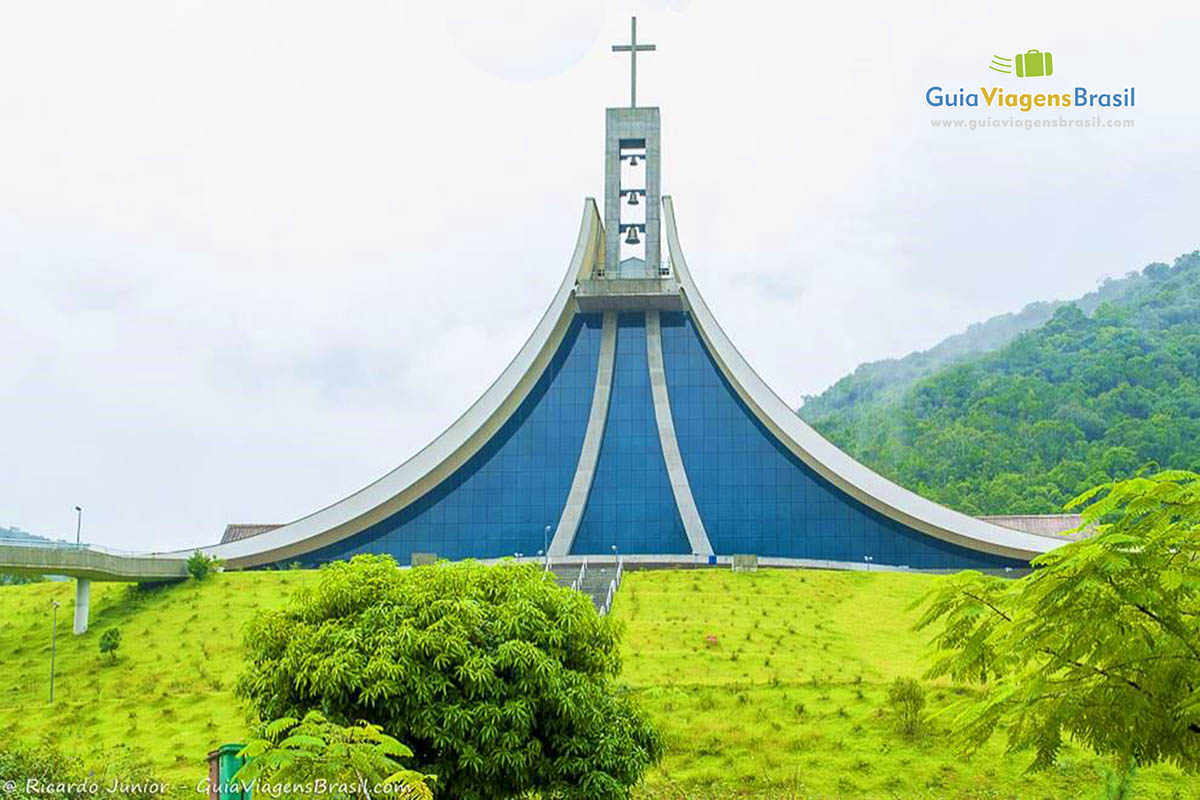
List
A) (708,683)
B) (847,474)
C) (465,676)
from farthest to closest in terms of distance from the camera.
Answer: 1. (847,474)
2. (708,683)
3. (465,676)

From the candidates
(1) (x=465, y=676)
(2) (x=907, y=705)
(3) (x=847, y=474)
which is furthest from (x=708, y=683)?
(3) (x=847, y=474)

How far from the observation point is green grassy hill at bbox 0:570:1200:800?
10234 millimetres

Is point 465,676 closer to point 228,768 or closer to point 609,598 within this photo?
point 228,768

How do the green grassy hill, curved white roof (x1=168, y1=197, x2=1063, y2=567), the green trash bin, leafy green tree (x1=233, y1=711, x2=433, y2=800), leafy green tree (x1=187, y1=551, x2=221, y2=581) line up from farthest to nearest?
1. curved white roof (x1=168, y1=197, x2=1063, y2=567)
2. leafy green tree (x1=187, y1=551, x2=221, y2=581)
3. the green grassy hill
4. the green trash bin
5. leafy green tree (x1=233, y1=711, x2=433, y2=800)

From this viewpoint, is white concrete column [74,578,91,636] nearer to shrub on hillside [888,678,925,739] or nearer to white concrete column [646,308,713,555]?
white concrete column [646,308,713,555]

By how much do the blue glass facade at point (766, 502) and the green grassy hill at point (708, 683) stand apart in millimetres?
4968

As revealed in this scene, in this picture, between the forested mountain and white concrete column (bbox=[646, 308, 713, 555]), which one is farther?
the forested mountain

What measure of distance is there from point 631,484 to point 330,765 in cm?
2123

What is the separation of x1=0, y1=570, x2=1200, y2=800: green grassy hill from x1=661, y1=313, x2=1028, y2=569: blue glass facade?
196 inches

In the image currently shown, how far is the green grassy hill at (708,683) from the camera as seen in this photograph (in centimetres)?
1023

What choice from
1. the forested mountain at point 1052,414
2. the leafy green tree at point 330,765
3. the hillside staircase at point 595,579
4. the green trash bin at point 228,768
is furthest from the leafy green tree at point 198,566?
the forested mountain at point 1052,414

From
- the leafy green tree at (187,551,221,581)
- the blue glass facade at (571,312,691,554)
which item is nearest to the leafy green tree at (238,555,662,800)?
the leafy green tree at (187,551,221,581)

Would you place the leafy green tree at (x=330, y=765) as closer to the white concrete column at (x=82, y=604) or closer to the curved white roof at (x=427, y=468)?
the white concrete column at (x=82, y=604)

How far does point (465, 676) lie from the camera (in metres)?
Result: 7.78
